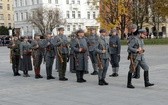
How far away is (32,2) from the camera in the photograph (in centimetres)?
10681

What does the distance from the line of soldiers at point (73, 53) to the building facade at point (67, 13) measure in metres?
87.7

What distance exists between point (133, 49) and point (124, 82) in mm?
1882

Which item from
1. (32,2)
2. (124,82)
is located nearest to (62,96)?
(124,82)

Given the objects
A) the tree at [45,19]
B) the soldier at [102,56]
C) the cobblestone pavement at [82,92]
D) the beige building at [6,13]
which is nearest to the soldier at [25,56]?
the cobblestone pavement at [82,92]

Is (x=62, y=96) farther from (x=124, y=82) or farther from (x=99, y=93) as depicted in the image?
(x=124, y=82)

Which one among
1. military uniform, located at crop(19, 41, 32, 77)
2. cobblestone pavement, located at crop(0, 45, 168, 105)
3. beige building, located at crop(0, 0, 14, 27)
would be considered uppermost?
beige building, located at crop(0, 0, 14, 27)

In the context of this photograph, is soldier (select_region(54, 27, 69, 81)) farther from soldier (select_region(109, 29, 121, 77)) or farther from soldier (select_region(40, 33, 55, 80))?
soldier (select_region(109, 29, 121, 77))

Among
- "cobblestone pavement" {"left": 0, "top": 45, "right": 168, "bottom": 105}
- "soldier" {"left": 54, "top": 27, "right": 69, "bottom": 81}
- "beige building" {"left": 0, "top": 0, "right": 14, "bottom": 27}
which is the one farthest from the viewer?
"beige building" {"left": 0, "top": 0, "right": 14, "bottom": 27}

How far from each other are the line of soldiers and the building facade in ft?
288

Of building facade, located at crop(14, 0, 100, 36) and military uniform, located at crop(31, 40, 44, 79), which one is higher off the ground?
building facade, located at crop(14, 0, 100, 36)

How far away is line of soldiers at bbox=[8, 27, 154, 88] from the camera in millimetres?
13594

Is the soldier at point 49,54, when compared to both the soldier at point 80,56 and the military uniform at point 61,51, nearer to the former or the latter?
the military uniform at point 61,51

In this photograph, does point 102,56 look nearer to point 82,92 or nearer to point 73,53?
point 82,92

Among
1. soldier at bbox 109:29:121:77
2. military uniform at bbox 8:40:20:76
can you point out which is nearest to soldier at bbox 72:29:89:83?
soldier at bbox 109:29:121:77
